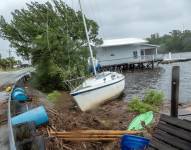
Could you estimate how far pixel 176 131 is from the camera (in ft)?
29.1

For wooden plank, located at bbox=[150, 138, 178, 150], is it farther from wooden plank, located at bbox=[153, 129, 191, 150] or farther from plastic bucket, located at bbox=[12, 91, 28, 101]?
plastic bucket, located at bbox=[12, 91, 28, 101]

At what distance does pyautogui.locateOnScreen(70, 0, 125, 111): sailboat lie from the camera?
21.1 m

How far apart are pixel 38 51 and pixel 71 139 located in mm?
22722

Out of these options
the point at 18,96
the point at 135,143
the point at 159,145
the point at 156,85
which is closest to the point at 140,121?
the point at 135,143

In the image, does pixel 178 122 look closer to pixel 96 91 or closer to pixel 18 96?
pixel 18 96

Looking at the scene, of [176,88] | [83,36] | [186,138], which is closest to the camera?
[186,138]

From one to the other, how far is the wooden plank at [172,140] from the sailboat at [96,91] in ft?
38.7

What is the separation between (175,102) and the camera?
1188 cm

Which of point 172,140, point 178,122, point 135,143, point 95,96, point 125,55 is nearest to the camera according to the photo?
point 172,140

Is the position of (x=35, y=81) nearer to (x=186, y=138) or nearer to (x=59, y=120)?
(x=59, y=120)

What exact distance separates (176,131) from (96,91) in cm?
1354

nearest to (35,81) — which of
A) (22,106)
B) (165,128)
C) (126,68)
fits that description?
(22,106)

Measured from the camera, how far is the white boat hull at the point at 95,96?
21.1 meters

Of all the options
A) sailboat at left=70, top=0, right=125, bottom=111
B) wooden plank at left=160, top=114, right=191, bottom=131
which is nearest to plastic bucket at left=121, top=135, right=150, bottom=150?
wooden plank at left=160, top=114, right=191, bottom=131
